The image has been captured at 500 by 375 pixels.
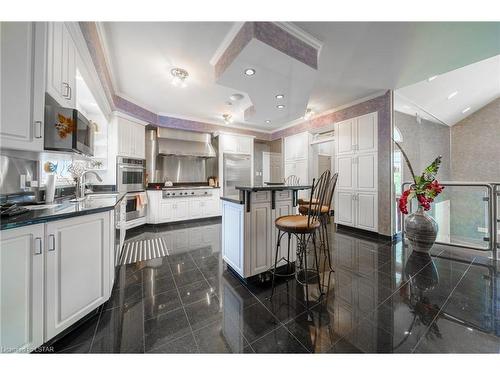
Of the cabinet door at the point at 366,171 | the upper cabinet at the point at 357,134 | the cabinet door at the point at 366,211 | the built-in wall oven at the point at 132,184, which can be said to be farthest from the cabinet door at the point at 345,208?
the built-in wall oven at the point at 132,184

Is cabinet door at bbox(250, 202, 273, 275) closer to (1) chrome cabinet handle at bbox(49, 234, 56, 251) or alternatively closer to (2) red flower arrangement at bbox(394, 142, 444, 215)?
(1) chrome cabinet handle at bbox(49, 234, 56, 251)

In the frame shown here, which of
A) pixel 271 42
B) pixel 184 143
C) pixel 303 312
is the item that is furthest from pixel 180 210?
pixel 271 42

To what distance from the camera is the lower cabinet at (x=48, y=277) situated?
98 centimetres

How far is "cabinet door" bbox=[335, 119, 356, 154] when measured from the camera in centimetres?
380

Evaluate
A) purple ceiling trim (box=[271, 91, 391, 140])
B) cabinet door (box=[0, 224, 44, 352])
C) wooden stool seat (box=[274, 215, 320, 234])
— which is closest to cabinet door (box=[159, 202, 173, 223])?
cabinet door (box=[0, 224, 44, 352])

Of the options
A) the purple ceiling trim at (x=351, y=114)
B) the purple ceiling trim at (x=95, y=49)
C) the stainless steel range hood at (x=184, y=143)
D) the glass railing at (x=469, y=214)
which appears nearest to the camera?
the purple ceiling trim at (x=95, y=49)

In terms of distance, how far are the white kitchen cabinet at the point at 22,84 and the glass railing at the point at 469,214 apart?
484 cm

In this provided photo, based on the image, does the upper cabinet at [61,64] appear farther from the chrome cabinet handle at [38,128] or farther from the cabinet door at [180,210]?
the cabinet door at [180,210]

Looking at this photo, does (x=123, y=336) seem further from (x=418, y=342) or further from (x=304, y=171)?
(x=304, y=171)

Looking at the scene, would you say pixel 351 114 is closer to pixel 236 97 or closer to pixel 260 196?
pixel 236 97

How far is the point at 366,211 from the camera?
3594 mm

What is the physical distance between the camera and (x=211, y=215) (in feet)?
15.9

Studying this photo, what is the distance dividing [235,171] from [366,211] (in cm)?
339
